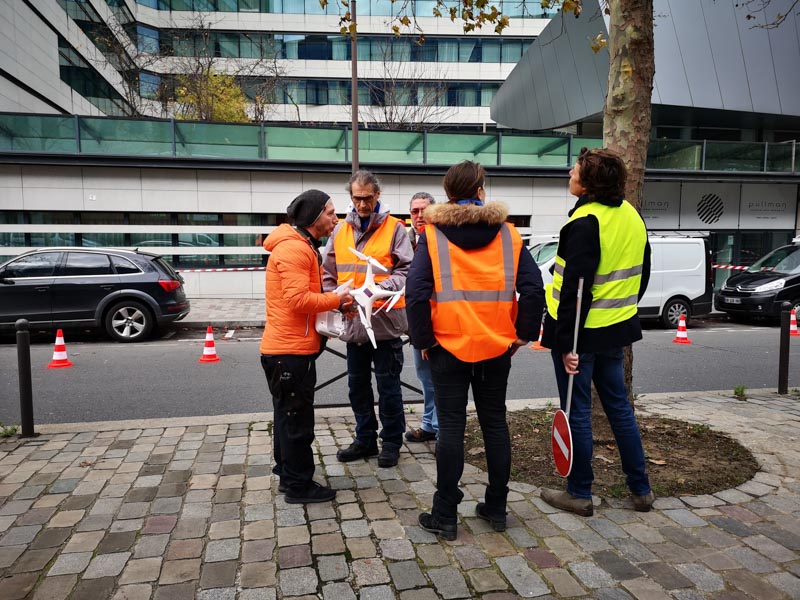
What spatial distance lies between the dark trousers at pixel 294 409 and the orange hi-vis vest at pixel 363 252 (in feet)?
2.41

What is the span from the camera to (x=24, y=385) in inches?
195

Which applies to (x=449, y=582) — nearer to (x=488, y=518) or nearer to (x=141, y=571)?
(x=488, y=518)

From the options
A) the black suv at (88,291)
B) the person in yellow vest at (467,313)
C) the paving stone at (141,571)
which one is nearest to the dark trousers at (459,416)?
the person in yellow vest at (467,313)

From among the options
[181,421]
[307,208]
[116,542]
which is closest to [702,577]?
[307,208]

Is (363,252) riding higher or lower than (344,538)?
higher

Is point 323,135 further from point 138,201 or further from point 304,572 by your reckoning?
point 304,572

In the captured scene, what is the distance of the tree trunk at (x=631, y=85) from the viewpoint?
434 cm

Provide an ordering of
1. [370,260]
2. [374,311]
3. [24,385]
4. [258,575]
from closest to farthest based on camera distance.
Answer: [258,575], [370,260], [374,311], [24,385]

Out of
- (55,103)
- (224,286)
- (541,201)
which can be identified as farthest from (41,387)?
(55,103)

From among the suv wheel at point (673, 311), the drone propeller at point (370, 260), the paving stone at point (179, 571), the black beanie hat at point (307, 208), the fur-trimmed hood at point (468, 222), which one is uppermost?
the black beanie hat at point (307, 208)

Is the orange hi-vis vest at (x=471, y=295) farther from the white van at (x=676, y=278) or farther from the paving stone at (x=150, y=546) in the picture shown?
the white van at (x=676, y=278)

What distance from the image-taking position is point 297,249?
11.3ft

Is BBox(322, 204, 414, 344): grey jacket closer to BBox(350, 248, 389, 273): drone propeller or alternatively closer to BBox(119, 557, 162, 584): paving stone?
BBox(350, 248, 389, 273): drone propeller

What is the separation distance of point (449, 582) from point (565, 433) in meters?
1.08
